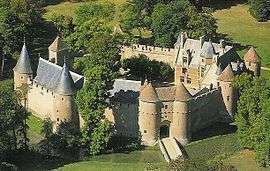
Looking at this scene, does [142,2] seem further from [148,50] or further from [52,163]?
[52,163]

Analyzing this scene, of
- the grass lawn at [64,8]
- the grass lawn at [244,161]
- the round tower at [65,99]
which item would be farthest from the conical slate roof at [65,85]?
the grass lawn at [64,8]

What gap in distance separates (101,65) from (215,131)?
1273 centimetres

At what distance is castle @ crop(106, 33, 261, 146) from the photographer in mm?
68312

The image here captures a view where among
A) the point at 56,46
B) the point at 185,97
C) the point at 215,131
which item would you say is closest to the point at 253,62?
the point at 215,131

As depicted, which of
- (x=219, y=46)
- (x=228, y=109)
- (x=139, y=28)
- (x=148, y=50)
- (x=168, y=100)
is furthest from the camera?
(x=139, y=28)

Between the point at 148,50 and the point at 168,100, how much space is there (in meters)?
18.7

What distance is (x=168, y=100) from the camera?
68250 mm

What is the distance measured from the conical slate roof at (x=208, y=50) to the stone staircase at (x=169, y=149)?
13102 millimetres

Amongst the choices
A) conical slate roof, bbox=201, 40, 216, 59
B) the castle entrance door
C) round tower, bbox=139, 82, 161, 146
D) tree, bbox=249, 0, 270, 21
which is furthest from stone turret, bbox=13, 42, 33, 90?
tree, bbox=249, 0, 270, 21

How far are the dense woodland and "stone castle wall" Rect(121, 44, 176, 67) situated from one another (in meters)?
1.59

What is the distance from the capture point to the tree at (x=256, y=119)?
63.9 meters

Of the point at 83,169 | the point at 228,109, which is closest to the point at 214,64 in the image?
the point at 228,109

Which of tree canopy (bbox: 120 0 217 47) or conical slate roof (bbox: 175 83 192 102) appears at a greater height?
tree canopy (bbox: 120 0 217 47)

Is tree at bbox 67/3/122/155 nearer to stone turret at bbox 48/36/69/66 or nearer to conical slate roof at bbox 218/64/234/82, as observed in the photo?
stone turret at bbox 48/36/69/66
